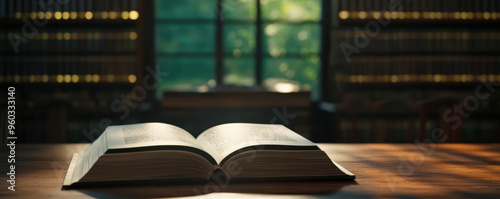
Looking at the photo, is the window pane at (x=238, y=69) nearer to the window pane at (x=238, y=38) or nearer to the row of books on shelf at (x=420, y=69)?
the window pane at (x=238, y=38)

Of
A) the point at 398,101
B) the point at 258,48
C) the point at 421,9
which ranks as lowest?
the point at 398,101

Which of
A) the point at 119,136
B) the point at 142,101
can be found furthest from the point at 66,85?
the point at 119,136

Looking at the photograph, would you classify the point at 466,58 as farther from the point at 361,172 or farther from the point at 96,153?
the point at 96,153

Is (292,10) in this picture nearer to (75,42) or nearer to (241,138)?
(75,42)

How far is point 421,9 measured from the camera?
18.5 feet

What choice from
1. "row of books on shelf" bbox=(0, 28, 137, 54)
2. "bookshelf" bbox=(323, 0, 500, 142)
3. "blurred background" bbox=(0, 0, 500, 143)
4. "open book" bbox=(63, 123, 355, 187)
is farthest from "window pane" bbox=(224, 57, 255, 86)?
"open book" bbox=(63, 123, 355, 187)

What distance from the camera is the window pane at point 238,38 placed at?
6.21 meters

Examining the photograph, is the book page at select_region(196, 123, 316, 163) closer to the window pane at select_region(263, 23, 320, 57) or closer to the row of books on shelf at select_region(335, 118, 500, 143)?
the row of books on shelf at select_region(335, 118, 500, 143)

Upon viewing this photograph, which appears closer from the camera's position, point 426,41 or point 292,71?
point 426,41

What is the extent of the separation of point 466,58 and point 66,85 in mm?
3598

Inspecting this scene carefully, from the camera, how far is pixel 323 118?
621cm

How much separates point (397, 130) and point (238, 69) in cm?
168

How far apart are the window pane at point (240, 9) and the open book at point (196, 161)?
192 inches

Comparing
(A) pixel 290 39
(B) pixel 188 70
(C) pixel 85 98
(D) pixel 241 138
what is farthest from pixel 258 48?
(D) pixel 241 138
